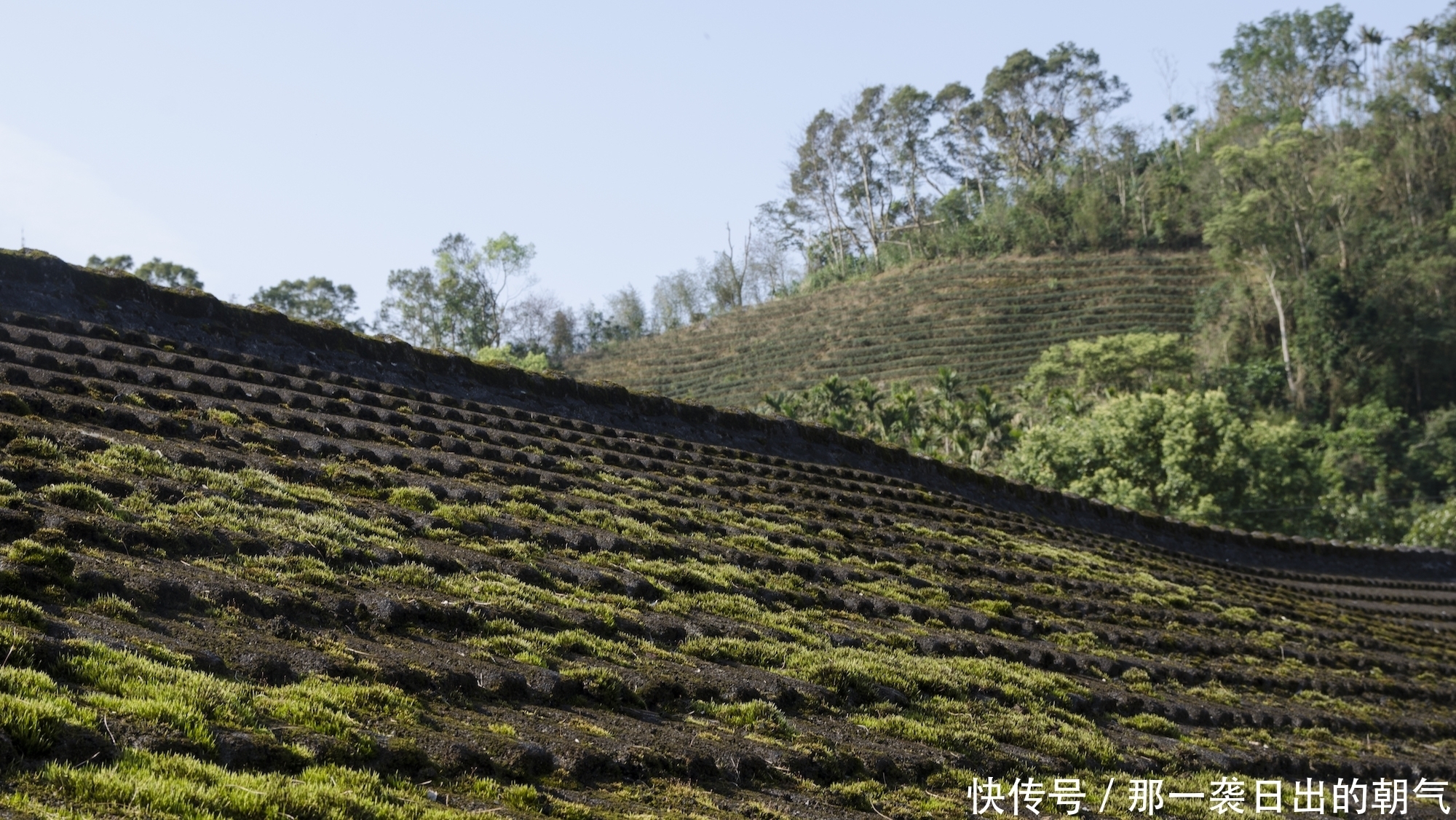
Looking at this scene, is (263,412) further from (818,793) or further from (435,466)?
(818,793)

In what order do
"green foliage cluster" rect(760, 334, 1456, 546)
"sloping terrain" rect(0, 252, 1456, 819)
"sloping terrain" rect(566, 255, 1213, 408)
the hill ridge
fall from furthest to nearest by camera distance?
"sloping terrain" rect(566, 255, 1213, 408)
"green foliage cluster" rect(760, 334, 1456, 546)
the hill ridge
"sloping terrain" rect(0, 252, 1456, 819)

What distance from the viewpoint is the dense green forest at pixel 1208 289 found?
35.4 meters

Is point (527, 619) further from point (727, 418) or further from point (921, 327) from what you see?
point (921, 327)

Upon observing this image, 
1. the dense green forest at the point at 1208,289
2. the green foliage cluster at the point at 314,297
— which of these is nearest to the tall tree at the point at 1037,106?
the dense green forest at the point at 1208,289

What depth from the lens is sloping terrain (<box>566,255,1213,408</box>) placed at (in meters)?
65.7

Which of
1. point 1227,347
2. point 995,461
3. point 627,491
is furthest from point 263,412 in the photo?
point 1227,347

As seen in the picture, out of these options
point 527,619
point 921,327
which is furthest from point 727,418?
point 921,327

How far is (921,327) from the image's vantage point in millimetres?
70125

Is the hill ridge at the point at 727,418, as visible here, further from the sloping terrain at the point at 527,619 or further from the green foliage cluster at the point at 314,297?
the green foliage cluster at the point at 314,297

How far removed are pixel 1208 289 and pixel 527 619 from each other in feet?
220

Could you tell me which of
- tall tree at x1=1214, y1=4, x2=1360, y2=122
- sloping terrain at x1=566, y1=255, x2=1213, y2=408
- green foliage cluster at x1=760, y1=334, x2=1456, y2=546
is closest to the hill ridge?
green foliage cluster at x1=760, y1=334, x2=1456, y2=546

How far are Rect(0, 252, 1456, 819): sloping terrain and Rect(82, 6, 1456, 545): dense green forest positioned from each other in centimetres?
2354

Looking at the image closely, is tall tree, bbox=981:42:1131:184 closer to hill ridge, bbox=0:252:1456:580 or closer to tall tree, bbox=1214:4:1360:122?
tall tree, bbox=1214:4:1360:122

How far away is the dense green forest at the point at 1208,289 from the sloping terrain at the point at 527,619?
23540mm
